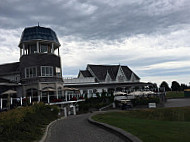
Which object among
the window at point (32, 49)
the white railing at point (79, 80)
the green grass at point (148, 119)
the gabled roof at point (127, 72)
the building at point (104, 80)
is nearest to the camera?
the green grass at point (148, 119)

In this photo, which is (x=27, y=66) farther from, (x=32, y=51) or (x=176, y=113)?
(x=176, y=113)

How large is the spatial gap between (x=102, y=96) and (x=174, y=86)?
173 feet

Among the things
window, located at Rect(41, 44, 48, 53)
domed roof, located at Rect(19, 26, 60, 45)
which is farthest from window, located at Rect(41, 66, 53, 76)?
domed roof, located at Rect(19, 26, 60, 45)

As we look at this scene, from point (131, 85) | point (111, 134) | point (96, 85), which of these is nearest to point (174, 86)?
point (131, 85)

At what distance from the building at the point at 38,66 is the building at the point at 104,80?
408 inches

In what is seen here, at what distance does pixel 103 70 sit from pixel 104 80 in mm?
3662

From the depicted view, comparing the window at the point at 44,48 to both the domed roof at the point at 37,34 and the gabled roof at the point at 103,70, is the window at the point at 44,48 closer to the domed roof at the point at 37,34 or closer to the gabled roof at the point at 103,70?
the domed roof at the point at 37,34

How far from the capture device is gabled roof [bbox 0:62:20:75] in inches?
1500

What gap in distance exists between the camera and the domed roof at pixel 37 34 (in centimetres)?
3366

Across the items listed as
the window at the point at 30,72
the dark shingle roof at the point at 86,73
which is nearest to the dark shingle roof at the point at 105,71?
the dark shingle roof at the point at 86,73

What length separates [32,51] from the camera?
3481cm

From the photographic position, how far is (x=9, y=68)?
39.7 meters

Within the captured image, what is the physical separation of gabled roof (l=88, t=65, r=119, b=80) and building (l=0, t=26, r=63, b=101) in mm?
17435

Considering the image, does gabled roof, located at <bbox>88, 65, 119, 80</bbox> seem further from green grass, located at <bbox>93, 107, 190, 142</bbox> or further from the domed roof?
green grass, located at <bbox>93, 107, 190, 142</bbox>
